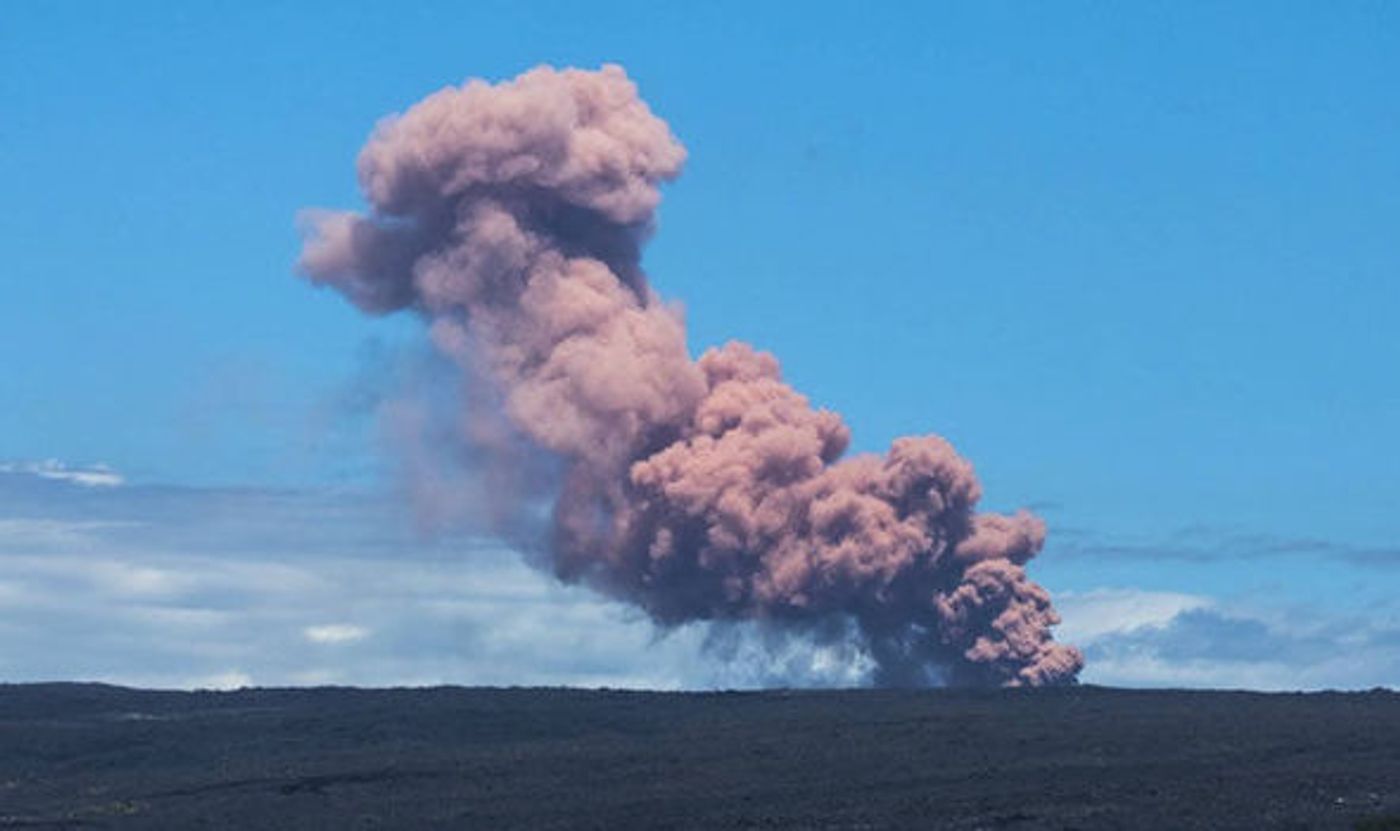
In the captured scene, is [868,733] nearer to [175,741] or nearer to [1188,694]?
[1188,694]

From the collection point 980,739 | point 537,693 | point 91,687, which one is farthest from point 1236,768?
point 91,687

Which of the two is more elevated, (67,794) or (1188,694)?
(1188,694)

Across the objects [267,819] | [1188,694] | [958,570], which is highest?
[958,570]

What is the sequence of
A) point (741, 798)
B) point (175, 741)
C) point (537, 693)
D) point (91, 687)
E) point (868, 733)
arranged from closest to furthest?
point (741, 798)
point (868, 733)
point (175, 741)
point (537, 693)
point (91, 687)

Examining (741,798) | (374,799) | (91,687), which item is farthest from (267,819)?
(91,687)

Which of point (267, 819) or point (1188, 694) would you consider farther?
point (1188, 694)

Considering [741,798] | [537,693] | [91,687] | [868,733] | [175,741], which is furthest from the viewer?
[91,687]
